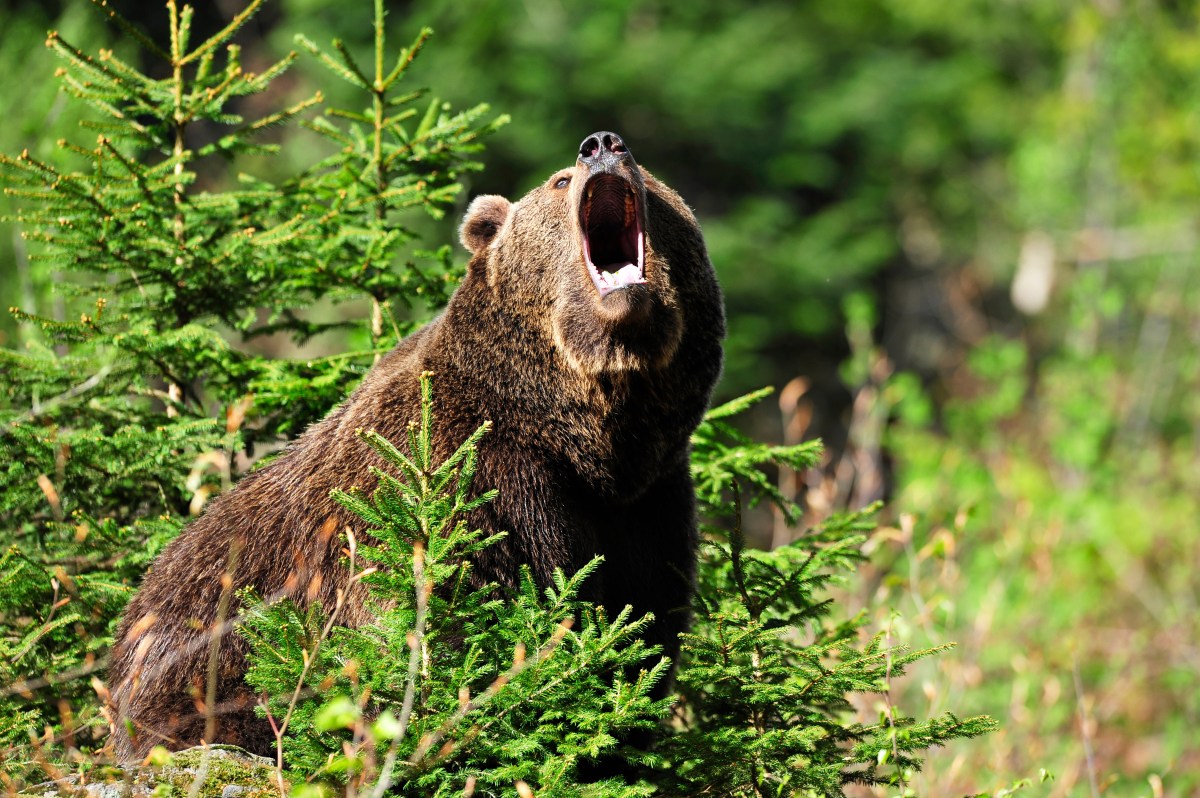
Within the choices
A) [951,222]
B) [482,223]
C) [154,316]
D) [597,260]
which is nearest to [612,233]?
[597,260]

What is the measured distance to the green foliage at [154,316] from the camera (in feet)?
13.6

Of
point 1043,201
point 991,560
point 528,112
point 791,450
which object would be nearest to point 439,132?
point 791,450

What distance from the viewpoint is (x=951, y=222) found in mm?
21438

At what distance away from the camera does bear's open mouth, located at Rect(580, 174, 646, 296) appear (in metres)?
3.96

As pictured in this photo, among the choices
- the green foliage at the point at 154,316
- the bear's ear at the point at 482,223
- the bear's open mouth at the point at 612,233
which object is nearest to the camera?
the bear's open mouth at the point at 612,233

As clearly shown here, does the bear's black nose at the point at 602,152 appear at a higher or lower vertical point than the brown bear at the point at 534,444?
higher

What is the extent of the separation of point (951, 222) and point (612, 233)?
59.9 ft

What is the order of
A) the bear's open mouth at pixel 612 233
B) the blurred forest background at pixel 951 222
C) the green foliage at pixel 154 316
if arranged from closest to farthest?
the bear's open mouth at pixel 612 233 < the green foliage at pixel 154 316 < the blurred forest background at pixel 951 222

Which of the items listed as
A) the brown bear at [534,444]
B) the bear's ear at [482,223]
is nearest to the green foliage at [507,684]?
the brown bear at [534,444]

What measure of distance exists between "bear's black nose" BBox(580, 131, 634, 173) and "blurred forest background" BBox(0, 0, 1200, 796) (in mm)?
5123

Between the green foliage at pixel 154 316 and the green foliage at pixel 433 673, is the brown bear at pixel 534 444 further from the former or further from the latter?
the green foliage at pixel 433 673

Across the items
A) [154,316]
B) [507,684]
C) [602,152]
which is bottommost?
[507,684]

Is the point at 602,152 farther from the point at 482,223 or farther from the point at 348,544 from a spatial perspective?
the point at 348,544

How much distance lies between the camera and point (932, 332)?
22125mm
